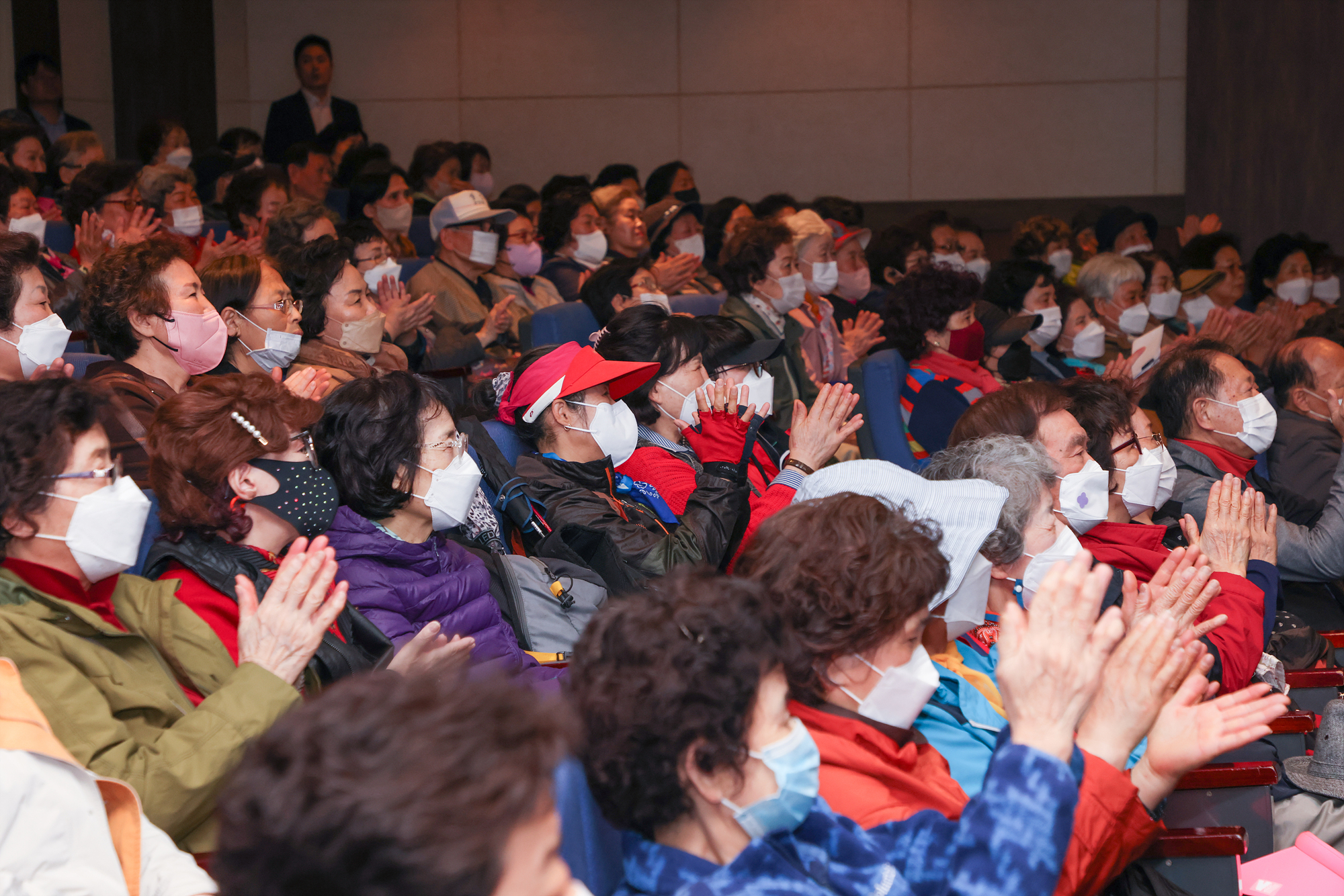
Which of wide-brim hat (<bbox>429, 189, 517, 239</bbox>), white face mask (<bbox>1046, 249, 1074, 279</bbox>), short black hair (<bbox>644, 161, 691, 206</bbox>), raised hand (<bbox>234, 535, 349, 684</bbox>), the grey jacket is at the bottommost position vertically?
the grey jacket

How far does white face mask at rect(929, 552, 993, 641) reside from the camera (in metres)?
1.99

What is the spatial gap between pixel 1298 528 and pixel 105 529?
114 inches

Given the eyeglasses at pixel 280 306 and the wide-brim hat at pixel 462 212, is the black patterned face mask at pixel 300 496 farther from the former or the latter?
the wide-brim hat at pixel 462 212

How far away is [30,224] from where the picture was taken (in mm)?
4504

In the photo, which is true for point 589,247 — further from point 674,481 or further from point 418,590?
point 418,590

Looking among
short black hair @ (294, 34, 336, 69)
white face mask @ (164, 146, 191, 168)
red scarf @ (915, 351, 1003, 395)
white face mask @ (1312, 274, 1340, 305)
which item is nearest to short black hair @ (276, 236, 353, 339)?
red scarf @ (915, 351, 1003, 395)

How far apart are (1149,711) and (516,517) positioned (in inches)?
58.3

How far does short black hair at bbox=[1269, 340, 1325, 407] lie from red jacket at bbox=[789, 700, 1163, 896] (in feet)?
8.78

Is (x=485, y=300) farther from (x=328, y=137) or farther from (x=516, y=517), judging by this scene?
(x=328, y=137)

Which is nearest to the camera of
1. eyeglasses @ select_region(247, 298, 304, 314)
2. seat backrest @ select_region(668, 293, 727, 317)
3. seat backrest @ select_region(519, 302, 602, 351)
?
eyeglasses @ select_region(247, 298, 304, 314)

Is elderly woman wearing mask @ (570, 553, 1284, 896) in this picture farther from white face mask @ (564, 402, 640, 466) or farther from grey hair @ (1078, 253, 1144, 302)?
grey hair @ (1078, 253, 1144, 302)

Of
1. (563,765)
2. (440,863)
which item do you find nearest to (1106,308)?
(563,765)

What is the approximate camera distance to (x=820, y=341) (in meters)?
5.25

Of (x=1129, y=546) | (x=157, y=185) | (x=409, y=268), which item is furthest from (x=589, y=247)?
(x=1129, y=546)
